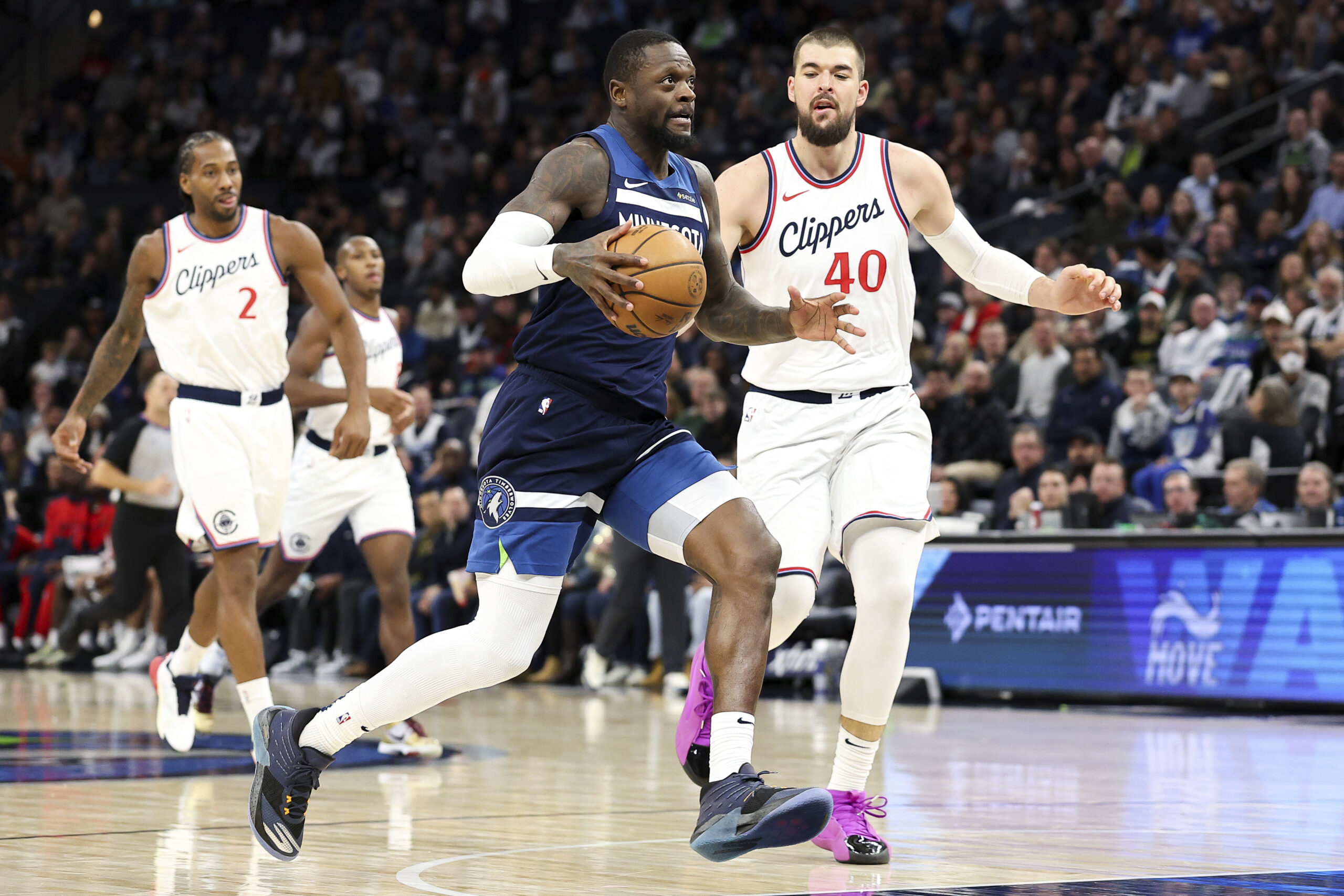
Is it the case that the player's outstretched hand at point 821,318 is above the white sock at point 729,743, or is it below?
above

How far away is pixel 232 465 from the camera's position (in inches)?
277

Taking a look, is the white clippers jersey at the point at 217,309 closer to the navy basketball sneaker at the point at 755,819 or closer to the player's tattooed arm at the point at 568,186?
the player's tattooed arm at the point at 568,186

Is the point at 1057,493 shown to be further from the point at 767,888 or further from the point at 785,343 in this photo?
the point at 767,888

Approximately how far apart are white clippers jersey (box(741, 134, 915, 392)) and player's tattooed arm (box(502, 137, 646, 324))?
1.11 meters

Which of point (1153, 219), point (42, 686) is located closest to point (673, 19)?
point (1153, 219)

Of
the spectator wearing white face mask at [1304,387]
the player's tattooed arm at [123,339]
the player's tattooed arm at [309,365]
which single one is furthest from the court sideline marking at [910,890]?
the spectator wearing white face mask at [1304,387]

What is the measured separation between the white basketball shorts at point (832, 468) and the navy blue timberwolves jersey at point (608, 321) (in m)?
0.83

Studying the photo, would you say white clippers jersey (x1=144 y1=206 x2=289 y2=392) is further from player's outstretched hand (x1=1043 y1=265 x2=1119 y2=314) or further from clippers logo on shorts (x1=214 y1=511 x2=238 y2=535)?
player's outstretched hand (x1=1043 y1=265 x2=1119 y2=314)

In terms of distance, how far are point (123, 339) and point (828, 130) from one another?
3.34 meters

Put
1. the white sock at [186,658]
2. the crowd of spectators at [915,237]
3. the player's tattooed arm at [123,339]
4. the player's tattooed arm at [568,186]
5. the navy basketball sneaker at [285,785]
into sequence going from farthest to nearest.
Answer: the crowd of spectators at [915,237] → the white sock at [186,658] → the player's tattooed arm at [123,339] → the navy basketball sneaker at [285,785] → the player's tattooed arm at [568,186]

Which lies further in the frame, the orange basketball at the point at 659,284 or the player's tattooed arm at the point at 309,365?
the player's tattooed arm at the point at 309,365

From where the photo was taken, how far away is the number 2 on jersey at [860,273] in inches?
217

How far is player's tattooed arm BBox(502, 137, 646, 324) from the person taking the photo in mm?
4059

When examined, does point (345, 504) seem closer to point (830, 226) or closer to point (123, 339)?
point (123, 339)
